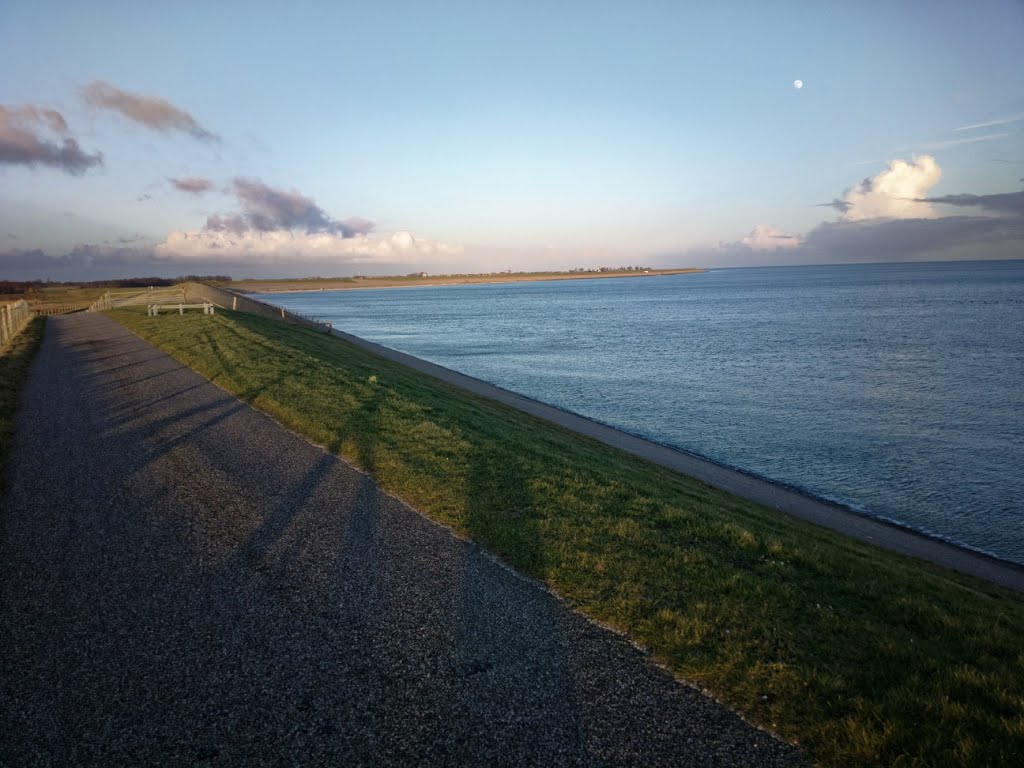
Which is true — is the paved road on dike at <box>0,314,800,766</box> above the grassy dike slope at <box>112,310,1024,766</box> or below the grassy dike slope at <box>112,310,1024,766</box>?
above

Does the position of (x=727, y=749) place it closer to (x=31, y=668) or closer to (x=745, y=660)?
(x=745, y=660)

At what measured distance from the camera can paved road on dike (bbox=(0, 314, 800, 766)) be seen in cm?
452

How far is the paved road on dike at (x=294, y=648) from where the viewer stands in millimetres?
4520

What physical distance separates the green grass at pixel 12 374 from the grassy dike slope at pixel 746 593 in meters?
5.34

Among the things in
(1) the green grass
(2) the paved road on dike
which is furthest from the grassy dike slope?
(1) the green grass

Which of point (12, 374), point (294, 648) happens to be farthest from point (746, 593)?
point (12, 374)

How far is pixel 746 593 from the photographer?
22.7 ft

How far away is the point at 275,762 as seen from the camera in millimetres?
4340

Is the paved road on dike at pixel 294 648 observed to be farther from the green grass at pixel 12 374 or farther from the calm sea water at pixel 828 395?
the calm sea water at pixel 828 395

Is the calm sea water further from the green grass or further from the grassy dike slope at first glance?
the green grass

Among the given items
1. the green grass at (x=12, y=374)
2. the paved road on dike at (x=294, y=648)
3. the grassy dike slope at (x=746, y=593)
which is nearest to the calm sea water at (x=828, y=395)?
the grassy dike slope at (x=746, y=593)

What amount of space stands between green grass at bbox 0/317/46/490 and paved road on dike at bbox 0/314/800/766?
362 centimetres

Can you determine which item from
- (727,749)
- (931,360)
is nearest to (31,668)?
(727,749)

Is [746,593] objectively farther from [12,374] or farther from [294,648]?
[12,374]
